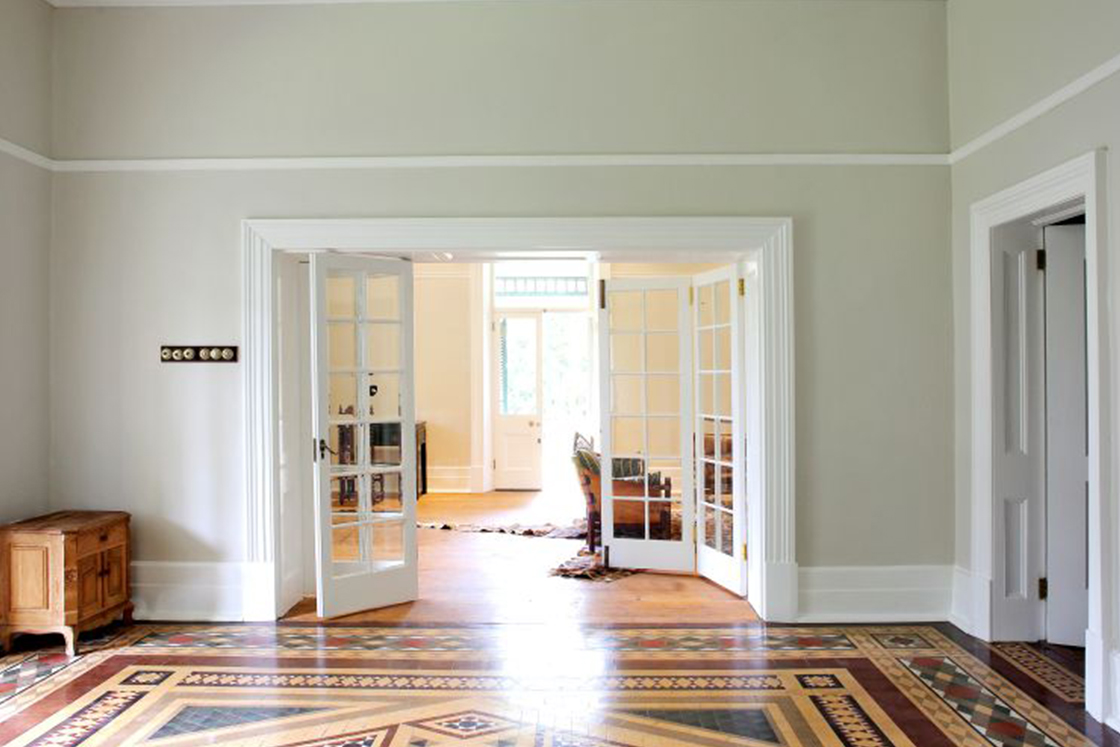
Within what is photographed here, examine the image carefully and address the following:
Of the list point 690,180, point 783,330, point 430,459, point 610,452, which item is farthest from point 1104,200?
point 430,459

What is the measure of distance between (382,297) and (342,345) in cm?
39

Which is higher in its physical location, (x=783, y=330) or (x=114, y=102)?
(x=114, y=102)

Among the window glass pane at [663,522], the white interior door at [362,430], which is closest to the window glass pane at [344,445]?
the white interior door at [362,430]

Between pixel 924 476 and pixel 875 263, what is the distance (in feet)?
4.24

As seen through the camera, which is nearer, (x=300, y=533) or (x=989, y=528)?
(x=989, y=528)

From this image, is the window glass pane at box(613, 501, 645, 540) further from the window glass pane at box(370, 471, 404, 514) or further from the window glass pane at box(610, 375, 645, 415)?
the window glass pane at box(610, 375, 645, 415)

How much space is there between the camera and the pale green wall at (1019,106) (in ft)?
11.0

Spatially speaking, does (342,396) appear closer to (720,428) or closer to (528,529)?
(720,428)

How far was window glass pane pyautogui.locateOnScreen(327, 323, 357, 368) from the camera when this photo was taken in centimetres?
474

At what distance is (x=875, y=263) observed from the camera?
15.4ft

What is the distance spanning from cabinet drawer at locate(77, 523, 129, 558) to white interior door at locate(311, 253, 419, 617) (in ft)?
3.64

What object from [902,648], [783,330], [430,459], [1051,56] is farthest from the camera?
[430,459]

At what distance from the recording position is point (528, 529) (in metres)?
7.39

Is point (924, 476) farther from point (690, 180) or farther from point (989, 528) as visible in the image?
point (690, 180)
